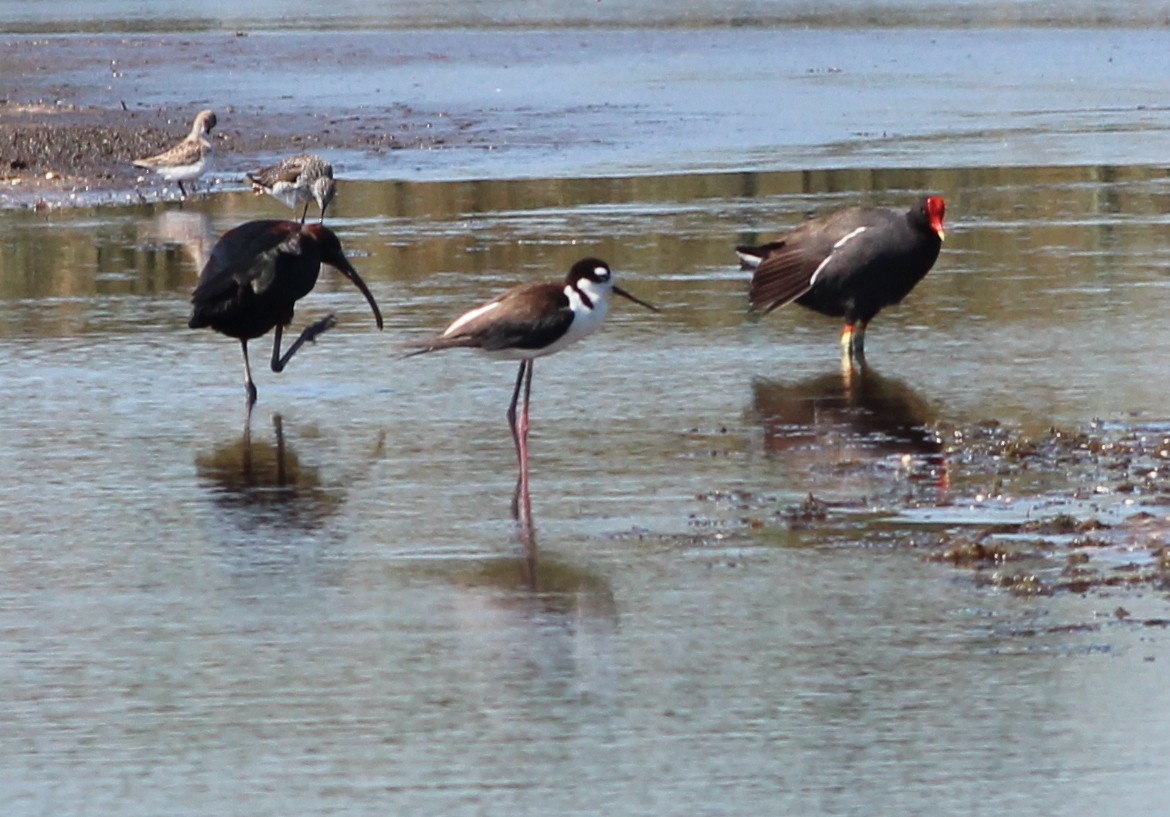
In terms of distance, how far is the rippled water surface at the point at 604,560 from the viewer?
618 cm

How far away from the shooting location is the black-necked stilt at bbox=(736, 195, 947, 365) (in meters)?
12.5

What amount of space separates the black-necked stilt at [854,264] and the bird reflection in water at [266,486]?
3.34 metres

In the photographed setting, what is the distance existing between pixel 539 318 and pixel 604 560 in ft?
6.01

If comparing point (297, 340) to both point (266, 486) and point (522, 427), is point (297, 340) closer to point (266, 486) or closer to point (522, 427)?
point (266, 486)

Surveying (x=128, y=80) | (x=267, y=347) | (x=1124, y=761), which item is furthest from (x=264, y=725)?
(x=128, y=80)

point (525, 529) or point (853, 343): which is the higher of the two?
point (853, 343)

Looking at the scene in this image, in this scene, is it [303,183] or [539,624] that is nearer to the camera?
[539,624]

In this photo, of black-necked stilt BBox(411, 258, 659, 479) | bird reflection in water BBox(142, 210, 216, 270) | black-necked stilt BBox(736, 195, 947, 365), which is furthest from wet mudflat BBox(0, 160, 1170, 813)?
bird reflection in water BBox(142, 210, 216, 270)

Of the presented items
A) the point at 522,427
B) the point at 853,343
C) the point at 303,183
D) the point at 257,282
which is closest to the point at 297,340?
the point at 257,282

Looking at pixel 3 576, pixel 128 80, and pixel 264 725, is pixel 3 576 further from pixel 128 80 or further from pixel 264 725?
pixel 128 80

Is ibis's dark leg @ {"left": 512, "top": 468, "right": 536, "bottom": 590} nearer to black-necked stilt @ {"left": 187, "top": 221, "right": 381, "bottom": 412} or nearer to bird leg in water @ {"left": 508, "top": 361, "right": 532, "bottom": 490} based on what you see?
bird leg in water @ {"left": 508, "top": 361, "right": 532, "bottom": 490}

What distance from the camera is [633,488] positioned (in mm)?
9297

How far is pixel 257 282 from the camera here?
11766mm

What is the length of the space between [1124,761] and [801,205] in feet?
40.7
